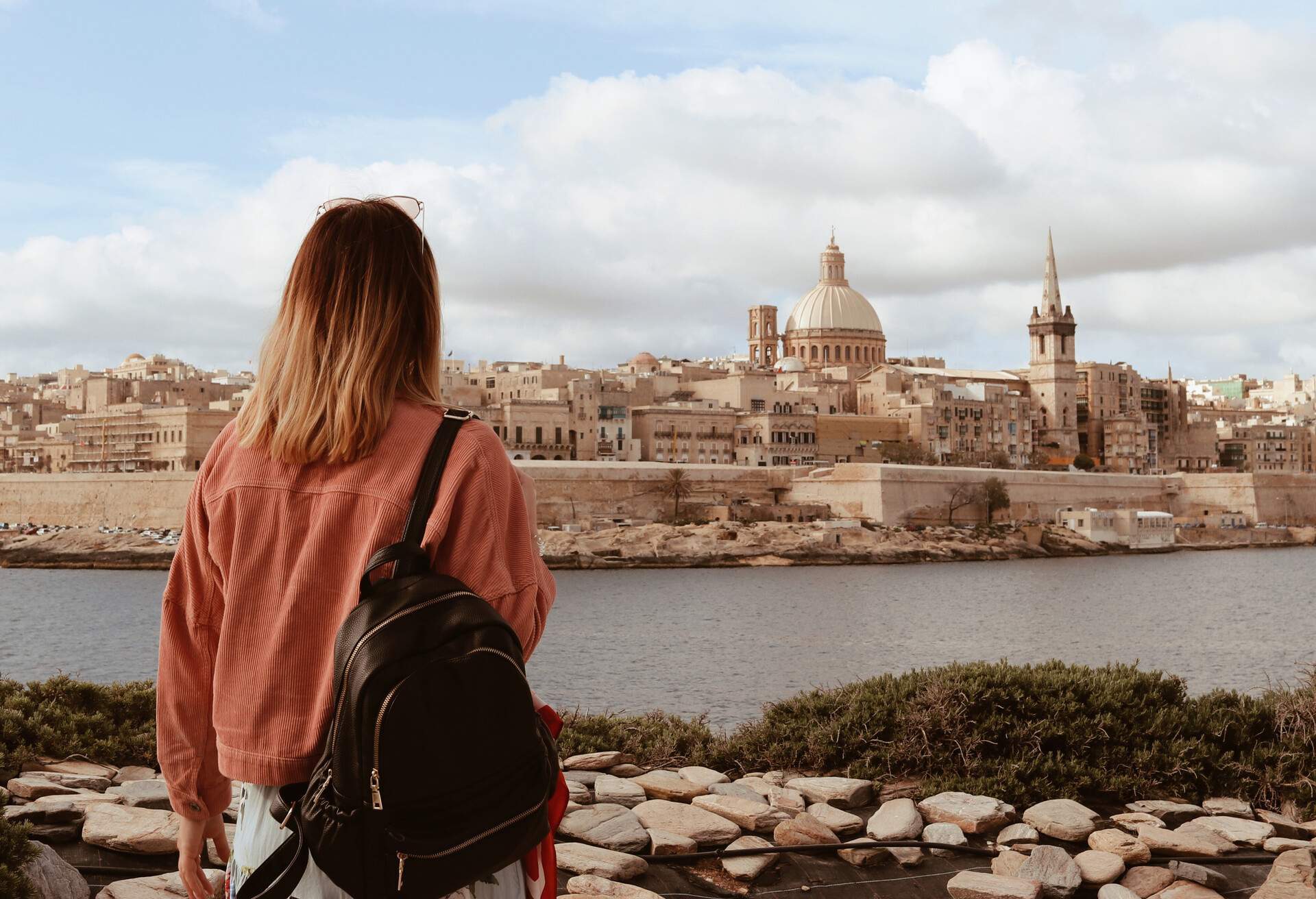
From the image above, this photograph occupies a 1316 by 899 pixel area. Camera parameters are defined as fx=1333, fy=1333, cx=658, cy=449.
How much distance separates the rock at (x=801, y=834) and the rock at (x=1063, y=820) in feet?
2.25

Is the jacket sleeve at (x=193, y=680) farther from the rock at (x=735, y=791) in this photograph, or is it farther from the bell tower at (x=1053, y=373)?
the bell tower at (x=1053, y=373)

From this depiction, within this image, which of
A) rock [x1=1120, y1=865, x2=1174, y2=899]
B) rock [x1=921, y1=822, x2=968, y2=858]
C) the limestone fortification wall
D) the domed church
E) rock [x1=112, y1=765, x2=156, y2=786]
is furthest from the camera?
the domed church

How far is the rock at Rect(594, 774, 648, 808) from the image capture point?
13.7 feet

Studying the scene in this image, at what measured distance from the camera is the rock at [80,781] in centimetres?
400

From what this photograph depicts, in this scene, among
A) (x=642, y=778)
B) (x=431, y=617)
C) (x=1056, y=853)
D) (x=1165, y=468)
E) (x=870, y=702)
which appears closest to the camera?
(x=431, y=617)

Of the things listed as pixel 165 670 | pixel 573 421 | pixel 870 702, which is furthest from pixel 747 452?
pixel 165 670

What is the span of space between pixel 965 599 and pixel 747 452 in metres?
26.6

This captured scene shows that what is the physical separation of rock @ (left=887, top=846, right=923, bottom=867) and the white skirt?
7.67 feet

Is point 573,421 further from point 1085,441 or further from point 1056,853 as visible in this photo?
point 1056,853

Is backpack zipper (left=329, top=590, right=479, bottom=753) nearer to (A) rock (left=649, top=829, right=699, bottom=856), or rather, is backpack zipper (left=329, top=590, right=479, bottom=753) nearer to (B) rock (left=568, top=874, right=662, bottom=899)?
(B) rock (left=568, top=874, right=662, bottom=899)

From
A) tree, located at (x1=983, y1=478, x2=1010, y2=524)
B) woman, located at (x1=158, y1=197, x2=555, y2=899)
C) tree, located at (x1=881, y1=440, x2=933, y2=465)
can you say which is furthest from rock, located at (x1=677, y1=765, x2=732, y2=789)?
tree, located at (x1=881, y1=440, x2=933, y2=465)

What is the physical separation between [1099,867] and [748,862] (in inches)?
38.3

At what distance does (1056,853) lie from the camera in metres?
3.64

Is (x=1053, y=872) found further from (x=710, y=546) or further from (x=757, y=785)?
(x=710, y=546)
